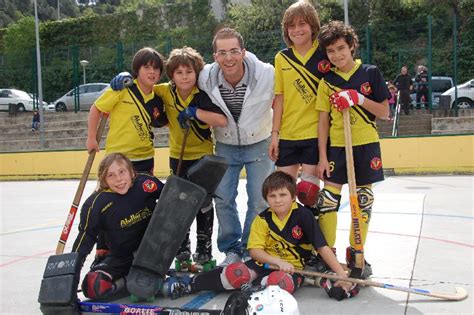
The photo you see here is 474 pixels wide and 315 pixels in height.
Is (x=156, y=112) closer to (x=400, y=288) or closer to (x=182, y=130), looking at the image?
(x=182, y=130)

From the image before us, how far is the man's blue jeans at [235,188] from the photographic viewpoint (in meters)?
4.71

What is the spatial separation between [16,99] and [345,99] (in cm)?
2476

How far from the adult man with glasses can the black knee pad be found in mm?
789

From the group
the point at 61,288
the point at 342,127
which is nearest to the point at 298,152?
the point at 342,127

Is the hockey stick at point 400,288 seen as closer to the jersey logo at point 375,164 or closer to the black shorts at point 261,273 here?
the black shorts at point 261,273

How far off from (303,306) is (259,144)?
4.75 feet

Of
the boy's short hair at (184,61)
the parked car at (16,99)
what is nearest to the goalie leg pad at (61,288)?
the boy's short hair at (184,61)

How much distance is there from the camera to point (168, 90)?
15.6 ft

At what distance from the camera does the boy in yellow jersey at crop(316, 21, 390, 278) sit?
4168mm

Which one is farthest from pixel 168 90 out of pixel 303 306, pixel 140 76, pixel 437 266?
pixel 437 266

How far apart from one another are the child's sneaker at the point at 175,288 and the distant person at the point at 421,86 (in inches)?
629

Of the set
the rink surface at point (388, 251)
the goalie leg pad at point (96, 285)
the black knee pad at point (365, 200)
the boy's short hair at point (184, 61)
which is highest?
the boy's short hair at point (184, 61)

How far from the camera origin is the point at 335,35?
13.5 feet

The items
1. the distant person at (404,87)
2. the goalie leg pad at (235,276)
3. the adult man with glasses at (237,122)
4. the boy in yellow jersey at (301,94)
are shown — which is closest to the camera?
the goalie leg pad at (235,276)
